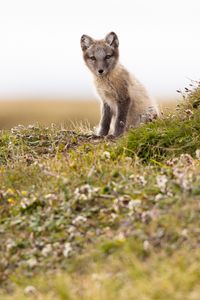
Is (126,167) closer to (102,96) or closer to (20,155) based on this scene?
(20,155)

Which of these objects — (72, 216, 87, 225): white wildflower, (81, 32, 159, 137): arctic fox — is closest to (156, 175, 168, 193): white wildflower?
(72, 216, 87, 225): white wildflower

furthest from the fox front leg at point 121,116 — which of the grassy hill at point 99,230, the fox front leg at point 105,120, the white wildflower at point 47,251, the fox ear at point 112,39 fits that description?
the white wildflower at point 47,251

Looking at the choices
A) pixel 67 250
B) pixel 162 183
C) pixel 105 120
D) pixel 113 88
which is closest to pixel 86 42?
pixel 113 88

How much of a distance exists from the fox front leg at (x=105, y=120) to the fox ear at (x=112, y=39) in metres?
1.06

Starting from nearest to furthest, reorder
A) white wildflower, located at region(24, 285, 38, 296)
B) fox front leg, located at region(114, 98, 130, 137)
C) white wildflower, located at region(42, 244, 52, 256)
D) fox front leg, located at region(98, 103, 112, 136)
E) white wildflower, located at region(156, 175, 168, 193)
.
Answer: white wildflower, located at region(24, 285, 38, 296) → white wildflower, located at region(42, 244, 52, 256) → white wildflower, located at region(156, 175, 168, 193) → fox front leg, located at region(114, 98, 130, 137) → fox front leg, located at region(98, 103, 112, 136)

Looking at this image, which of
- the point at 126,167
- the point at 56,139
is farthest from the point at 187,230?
the point at 56,139

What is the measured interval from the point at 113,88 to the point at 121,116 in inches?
20.9

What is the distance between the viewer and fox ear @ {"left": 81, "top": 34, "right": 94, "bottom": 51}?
11805mm

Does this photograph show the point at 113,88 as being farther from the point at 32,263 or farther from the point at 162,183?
the point at 32,263

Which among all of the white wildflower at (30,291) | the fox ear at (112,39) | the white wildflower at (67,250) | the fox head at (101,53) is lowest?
the white wildflower at (30,291)

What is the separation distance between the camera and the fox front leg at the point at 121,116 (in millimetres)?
11211

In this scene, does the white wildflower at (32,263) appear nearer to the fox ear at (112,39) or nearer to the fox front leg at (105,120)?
the fox front leg at (105,120)

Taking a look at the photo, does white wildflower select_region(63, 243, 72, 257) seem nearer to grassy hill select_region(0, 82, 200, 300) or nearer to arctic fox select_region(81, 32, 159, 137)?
grassy hill select_region(0, 82, 200, 300)

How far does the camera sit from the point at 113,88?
11547 mm
